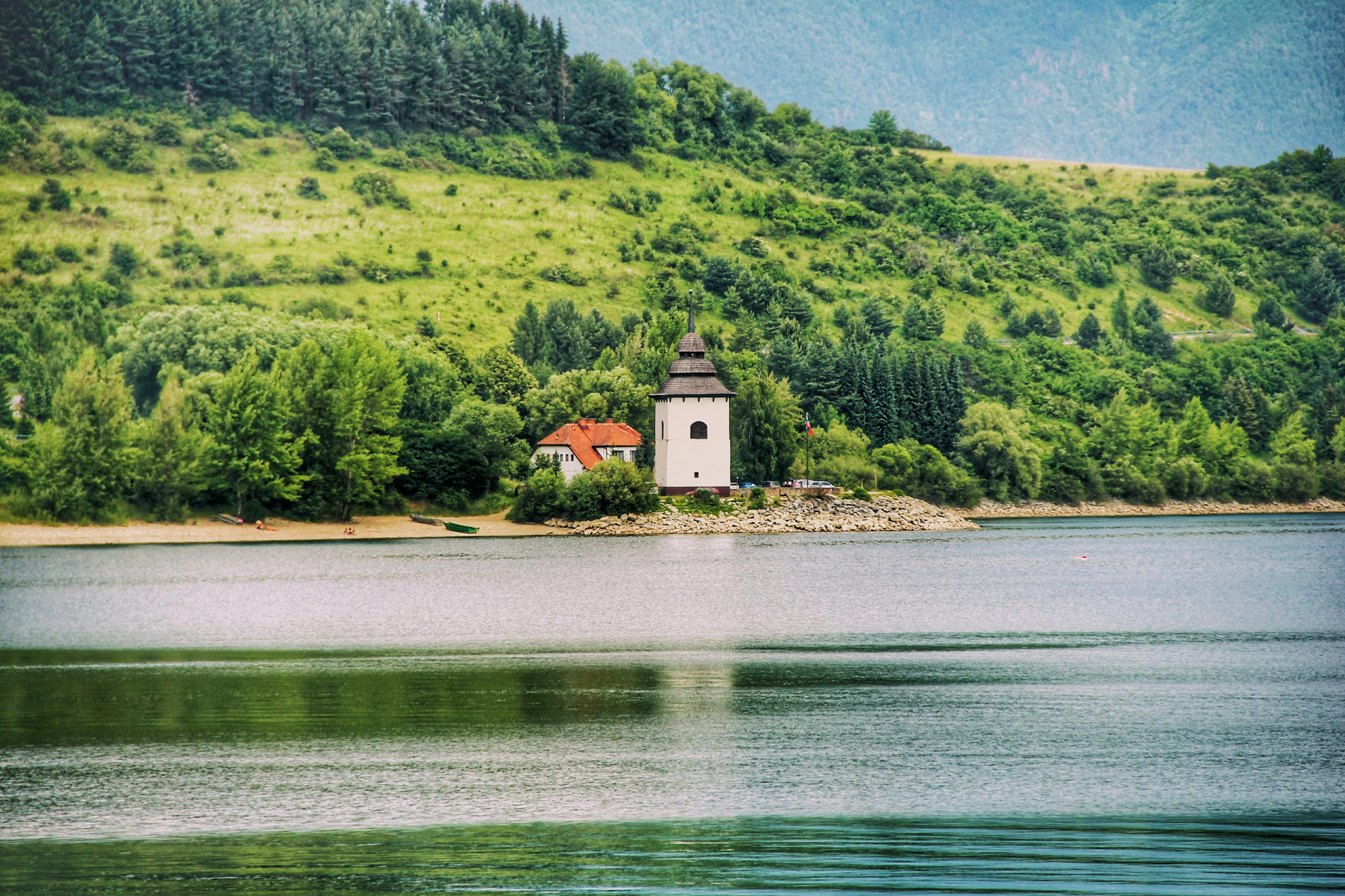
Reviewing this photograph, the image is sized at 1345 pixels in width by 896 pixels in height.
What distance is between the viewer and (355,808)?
58.2ft

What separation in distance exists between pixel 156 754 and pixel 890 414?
8682 cm

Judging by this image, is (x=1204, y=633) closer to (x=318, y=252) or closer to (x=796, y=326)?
(x=796, y=326)

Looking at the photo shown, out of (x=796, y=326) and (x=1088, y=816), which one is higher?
(x=796, y=326)

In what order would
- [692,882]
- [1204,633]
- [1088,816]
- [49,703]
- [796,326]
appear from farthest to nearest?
[796,326], [1204,633], [49,703], [1088,816], [692,882]

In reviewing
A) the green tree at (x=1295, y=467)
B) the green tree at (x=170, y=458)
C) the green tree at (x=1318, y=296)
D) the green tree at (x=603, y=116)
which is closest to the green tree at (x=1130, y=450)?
the green tree at (x=1295, y=467)

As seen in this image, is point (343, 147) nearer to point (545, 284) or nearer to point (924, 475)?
point (545, 284)

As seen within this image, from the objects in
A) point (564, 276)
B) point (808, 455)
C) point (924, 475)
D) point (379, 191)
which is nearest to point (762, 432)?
point (808, 455)

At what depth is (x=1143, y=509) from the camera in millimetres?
111500

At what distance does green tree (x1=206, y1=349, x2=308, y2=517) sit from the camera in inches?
3031

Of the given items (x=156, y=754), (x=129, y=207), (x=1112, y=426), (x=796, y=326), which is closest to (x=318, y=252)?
(x=129, y=207)

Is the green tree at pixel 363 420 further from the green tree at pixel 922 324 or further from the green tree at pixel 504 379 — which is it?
the green tree at pixel 922 324

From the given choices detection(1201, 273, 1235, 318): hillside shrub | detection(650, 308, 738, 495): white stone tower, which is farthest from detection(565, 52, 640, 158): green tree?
detection(650, 308, 738, 495): white stone tower

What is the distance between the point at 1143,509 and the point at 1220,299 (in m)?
54.6

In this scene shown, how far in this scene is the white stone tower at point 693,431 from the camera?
280ft
